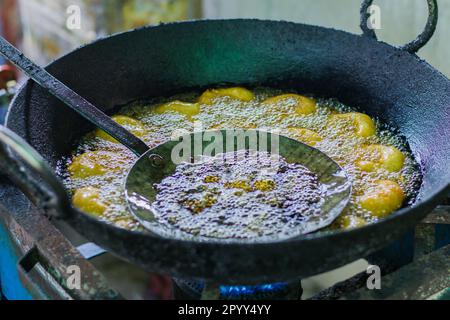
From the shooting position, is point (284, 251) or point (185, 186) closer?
point (284, 251)

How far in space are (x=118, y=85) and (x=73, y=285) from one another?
3.25ft

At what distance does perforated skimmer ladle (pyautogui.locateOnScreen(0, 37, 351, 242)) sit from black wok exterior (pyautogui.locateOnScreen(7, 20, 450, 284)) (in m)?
0.13

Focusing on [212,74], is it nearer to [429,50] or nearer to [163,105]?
[163,105]

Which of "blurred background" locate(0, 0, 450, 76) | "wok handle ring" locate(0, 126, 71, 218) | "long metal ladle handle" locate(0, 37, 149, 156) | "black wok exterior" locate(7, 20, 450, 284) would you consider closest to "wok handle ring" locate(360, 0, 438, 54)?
"black wok exterior" locate(7, 20, 450, 284)

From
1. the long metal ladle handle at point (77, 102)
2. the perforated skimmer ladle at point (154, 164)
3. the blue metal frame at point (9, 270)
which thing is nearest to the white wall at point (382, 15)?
the perforated skimmer ladle at point (154, 164)

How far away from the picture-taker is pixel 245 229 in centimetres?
150

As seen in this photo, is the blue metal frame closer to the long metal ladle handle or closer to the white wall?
the long metal ladle handle

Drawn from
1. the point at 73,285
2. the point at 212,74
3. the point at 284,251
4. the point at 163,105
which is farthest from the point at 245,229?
the point at 212,74

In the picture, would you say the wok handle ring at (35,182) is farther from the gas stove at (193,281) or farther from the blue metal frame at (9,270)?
the blue metal frame at (9,270)

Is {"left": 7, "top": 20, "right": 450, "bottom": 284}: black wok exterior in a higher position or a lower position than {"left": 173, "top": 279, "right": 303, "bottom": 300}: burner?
higher

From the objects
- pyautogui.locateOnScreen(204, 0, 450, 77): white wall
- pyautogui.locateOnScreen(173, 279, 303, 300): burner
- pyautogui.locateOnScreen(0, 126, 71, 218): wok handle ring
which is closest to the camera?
pyautogui.locateOnScreen(0, 126, 71, 218): wok handle ring

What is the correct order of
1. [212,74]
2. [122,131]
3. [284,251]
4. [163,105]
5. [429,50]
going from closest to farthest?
[284,251], [122,131], [163,105], [212,74], [429,50]

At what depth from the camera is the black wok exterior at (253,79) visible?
1.37 meters

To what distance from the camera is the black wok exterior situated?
1367 millimetres
